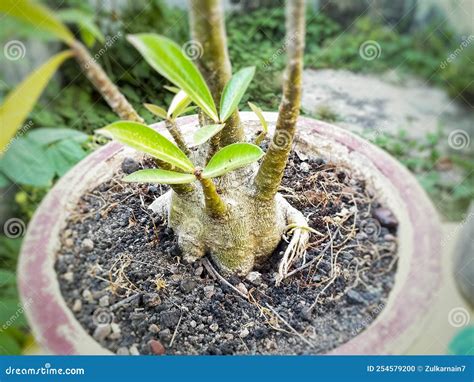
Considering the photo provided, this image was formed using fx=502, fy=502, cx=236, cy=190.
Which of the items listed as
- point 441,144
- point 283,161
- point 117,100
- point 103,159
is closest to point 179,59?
point 117,100

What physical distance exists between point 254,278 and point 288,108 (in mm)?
288

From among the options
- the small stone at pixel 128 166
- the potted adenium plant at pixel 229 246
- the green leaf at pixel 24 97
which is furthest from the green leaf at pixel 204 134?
the small stone at pixel 128 166

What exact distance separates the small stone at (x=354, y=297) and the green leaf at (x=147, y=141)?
30 cm

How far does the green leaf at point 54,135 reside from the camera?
2.61 feet

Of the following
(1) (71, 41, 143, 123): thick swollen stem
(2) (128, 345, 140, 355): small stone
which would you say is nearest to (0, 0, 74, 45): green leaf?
(1) (71, 41, 143, 123): thick swollen stem

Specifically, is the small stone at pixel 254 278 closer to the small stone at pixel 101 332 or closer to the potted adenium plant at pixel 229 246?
the potted adenium plant at pixel 229 246

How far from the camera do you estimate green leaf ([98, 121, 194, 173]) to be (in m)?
0.58

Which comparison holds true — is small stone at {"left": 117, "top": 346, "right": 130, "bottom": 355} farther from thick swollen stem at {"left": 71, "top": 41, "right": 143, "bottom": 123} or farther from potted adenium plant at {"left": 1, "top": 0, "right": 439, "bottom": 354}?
thick swollen stem at {"left": 71, "top": 41, "right": 143, "bottom": 123}

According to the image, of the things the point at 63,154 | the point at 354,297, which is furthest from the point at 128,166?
the point at 354,297

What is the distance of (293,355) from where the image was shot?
71 cm

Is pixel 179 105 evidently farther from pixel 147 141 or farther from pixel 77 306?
pixel 77 306

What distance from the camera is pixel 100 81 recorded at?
541 mm

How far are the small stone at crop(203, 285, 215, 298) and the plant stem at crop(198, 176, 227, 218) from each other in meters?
0.11

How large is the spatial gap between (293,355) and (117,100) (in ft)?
Result: 1.39
